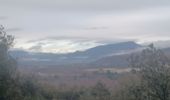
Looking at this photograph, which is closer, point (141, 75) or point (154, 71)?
point (154, 71)

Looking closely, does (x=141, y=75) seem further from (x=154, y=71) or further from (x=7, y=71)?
(x=7, y=71)

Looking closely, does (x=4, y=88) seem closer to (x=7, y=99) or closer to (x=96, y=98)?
(x=7, y=99)

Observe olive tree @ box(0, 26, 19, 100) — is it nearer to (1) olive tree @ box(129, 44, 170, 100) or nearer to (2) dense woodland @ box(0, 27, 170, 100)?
(2) dense woodland @ box(0, 27, 170, 100)

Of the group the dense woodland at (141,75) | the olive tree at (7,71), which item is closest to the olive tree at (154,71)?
the dense woodland at (141,75)

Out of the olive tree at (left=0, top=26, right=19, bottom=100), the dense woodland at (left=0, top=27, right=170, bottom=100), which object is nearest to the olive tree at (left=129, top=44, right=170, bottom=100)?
the dense woodland at (left=0, top=27, right=170, bottom=100)

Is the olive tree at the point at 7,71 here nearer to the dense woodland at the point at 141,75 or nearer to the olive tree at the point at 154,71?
the dense woodland at the point at 141,75

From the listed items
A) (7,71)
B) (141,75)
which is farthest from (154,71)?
(7,71)

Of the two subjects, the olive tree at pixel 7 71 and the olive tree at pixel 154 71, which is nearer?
the olive tree at pixel 154 71

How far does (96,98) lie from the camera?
9312 cm

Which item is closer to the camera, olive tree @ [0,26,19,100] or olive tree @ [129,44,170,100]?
olive tree @ [129,44,170,100]

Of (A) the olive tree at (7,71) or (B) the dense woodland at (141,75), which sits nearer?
(B) the dense woodland at (141,75)

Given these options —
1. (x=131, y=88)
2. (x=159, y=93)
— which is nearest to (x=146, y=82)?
(x=159, y=93)

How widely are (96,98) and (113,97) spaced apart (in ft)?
31.3

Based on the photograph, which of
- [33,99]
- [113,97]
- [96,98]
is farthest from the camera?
[96,98]
